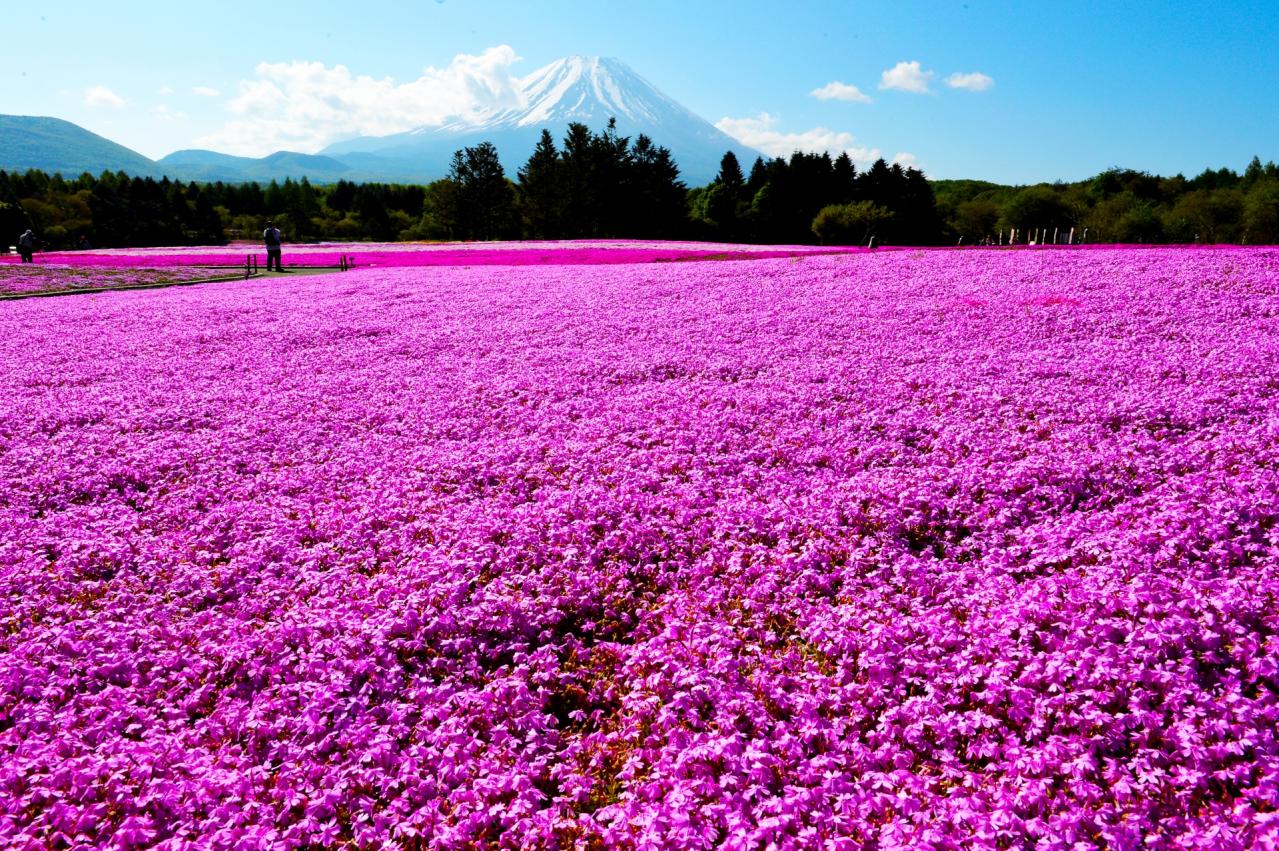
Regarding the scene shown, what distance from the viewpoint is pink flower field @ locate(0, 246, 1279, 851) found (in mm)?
4582

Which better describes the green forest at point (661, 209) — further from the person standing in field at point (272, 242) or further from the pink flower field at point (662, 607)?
the pink flower field at point (662, 607)

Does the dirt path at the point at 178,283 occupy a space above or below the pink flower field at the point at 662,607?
above

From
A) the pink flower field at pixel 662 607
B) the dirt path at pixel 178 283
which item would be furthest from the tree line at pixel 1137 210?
the pink flower field at pixel 662 607

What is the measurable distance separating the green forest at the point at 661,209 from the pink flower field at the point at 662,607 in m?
83.4

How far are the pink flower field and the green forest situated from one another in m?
83.4

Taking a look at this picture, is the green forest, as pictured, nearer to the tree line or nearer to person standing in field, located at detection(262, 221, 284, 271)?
the tree line

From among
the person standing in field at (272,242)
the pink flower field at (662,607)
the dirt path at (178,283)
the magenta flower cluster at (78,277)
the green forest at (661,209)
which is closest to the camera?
the pink flower field at (662,607)

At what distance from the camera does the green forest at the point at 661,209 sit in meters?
98.5

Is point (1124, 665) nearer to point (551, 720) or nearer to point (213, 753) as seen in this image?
point (551, 720)

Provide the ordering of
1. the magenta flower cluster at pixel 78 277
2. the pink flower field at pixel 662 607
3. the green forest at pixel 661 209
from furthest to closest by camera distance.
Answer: the green forest at pixel 661 209 < the magenta flower cluster at pixel 78 277 < the pink flower field at pixel 662 607

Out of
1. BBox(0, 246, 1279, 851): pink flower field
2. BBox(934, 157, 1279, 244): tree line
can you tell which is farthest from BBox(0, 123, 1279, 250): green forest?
BBox(0, 246, 1279, 851): pink flower field

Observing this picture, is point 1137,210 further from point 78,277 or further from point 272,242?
point 78,277

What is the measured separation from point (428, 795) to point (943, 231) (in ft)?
413

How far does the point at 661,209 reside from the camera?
100750 millimetres
